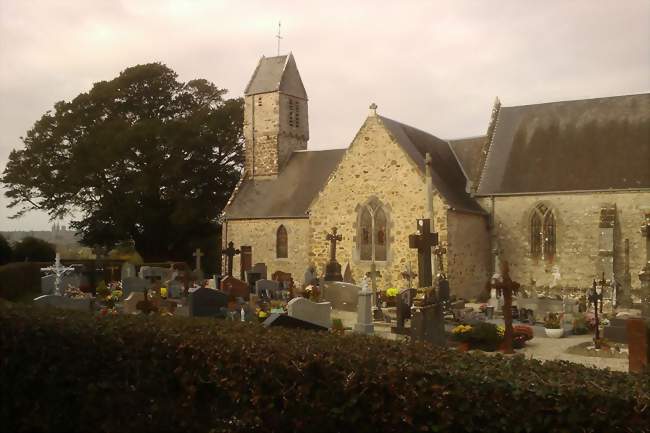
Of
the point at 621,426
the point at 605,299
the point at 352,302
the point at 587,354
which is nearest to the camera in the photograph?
the point at 621,426

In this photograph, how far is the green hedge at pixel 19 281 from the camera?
19.2 meters

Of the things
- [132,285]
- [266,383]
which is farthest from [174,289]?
[266,383]

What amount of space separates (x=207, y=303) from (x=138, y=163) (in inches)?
938

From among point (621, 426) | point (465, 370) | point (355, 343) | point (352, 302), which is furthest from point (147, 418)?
point (352, 302)

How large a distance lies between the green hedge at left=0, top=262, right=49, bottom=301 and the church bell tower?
12441mm

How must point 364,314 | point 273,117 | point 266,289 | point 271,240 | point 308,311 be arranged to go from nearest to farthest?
1. point 308,311
2. point 364,314
3. point 266,289
4. point 271,240
5. point 273,117

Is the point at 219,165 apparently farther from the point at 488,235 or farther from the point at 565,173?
the point at 565,173

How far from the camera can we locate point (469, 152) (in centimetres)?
2811

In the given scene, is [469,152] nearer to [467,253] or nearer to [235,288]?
[467,253]

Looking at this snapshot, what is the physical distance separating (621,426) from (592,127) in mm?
23100

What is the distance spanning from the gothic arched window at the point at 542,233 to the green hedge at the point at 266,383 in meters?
19.7

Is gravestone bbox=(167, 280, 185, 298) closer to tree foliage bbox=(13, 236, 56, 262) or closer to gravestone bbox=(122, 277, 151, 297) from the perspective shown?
gravestone bbox=(122, 277, 151, 297)

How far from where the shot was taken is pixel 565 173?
24.3m

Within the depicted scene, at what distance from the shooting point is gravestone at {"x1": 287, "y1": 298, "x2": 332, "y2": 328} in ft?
42.4
